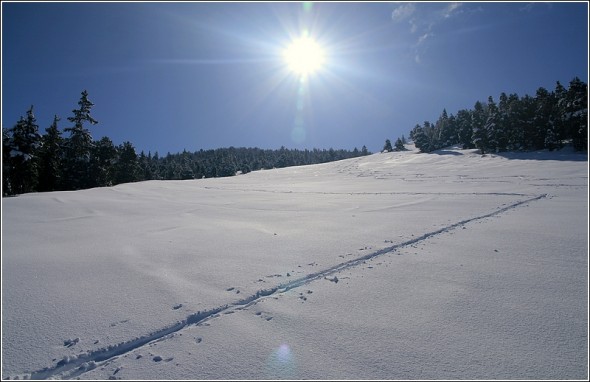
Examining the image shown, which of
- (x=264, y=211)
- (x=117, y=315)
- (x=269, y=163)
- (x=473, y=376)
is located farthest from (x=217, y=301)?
(x=269, y=163)

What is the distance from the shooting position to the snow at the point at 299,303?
3029 mm

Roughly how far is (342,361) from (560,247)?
6401 millimetres

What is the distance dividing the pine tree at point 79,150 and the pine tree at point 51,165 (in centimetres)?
87

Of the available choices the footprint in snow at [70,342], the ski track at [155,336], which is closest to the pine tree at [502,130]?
the ski track at [155,336]

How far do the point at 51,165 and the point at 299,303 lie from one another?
1707 inches

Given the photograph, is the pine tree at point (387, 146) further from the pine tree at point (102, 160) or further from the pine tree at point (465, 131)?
the pine tree at point (102, 160)

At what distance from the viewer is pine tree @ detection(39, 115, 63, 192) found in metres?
35.3

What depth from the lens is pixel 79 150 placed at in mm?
34969

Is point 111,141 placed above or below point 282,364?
above

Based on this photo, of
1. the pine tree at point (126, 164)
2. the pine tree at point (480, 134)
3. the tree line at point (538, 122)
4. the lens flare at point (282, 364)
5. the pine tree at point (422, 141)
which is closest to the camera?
the lens flare at point (282, 364)

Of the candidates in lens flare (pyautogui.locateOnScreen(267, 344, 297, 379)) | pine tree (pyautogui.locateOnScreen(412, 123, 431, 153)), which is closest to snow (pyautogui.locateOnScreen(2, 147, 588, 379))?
lens flare (pyautogui.locateOnScreen(267, 344, 297, 379))

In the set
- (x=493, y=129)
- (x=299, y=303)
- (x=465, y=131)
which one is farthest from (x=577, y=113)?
(x=299, y=303)

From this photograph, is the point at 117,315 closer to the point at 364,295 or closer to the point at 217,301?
the point at 217,301

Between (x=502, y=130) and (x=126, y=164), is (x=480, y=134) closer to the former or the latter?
Result: (x=502, y=130)
